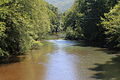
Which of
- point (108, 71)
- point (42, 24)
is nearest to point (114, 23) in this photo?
point (108, 71)

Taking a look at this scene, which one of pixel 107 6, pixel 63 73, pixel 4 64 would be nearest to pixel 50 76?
pixel 63 73

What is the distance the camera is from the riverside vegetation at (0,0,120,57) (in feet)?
55.0

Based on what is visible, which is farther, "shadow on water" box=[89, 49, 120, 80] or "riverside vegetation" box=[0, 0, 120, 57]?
"riverside vegetation" box=[0, 0, 120, 57]

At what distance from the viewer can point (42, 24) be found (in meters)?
32.6

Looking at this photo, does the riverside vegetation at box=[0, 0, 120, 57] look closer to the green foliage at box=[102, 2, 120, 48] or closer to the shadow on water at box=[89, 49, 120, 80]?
the green foliage at box=[102, 2, 120, 48]

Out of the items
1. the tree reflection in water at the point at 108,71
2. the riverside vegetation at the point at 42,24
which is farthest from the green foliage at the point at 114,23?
the tree reflection in water at the point at 108,71

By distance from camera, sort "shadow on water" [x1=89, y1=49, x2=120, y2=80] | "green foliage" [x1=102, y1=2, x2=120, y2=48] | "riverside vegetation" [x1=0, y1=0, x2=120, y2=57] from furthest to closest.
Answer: "green foliage" [x1=102, y1=2, x2=120, y2=48] → "riverside vegetation" [x1=0, y1=0, x2=120, y2=57] → "shadow on water" [x1=89, y1=49, x2=120, y2=80]

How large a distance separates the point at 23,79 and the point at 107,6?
2301 centimetres

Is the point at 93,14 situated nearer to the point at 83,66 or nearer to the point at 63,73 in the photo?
the point at 83,66

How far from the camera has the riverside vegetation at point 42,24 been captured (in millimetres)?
16755

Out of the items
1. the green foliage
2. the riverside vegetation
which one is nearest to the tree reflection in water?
the green foliage

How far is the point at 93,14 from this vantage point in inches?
1389

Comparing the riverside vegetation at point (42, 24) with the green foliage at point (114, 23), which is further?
the green foliage at point (114, 23)

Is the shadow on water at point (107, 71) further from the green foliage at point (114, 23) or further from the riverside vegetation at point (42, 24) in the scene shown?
the riverside vegetation at point (42, 24)
